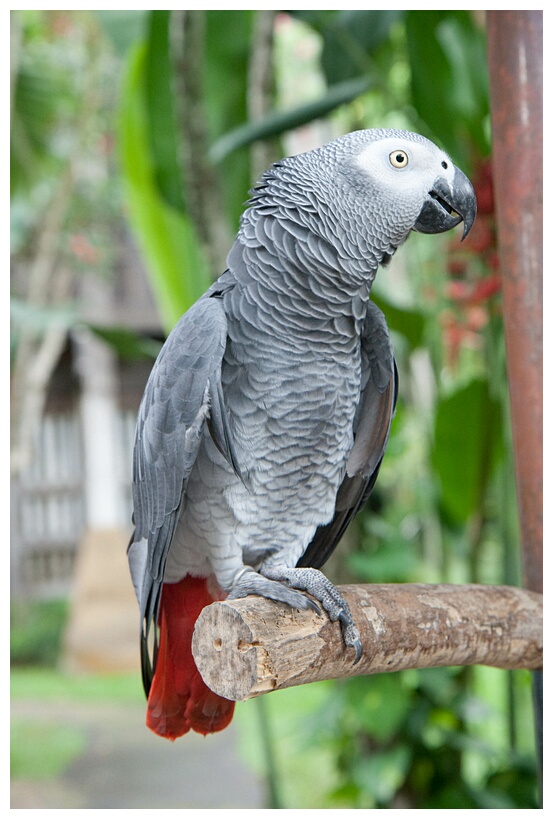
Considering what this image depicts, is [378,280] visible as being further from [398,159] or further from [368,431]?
[398,159]

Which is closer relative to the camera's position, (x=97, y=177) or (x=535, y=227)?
(x=535, y=227)

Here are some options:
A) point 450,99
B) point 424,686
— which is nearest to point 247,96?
point 450,99

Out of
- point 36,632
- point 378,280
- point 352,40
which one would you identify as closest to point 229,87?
point 352,40

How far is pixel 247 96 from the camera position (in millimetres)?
1341

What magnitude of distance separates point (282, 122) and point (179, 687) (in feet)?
2.58

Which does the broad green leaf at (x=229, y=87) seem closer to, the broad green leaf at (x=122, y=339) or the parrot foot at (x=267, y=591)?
the broad green leaf at (x=122, y=339)

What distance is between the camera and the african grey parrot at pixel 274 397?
579mm

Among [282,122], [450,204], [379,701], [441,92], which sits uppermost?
[441,92]

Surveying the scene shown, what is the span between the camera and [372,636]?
0.67 meters

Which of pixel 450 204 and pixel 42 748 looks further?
pixel 42 748

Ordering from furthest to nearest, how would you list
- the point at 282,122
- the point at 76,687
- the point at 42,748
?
1. the point at 76,687
2. the point at 42,748
3. the point at 282,122

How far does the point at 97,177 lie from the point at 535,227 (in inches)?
87.8

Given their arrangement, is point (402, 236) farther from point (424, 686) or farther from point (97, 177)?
point (97, 177)

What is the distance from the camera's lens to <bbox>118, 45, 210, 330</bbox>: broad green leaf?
1106mm
